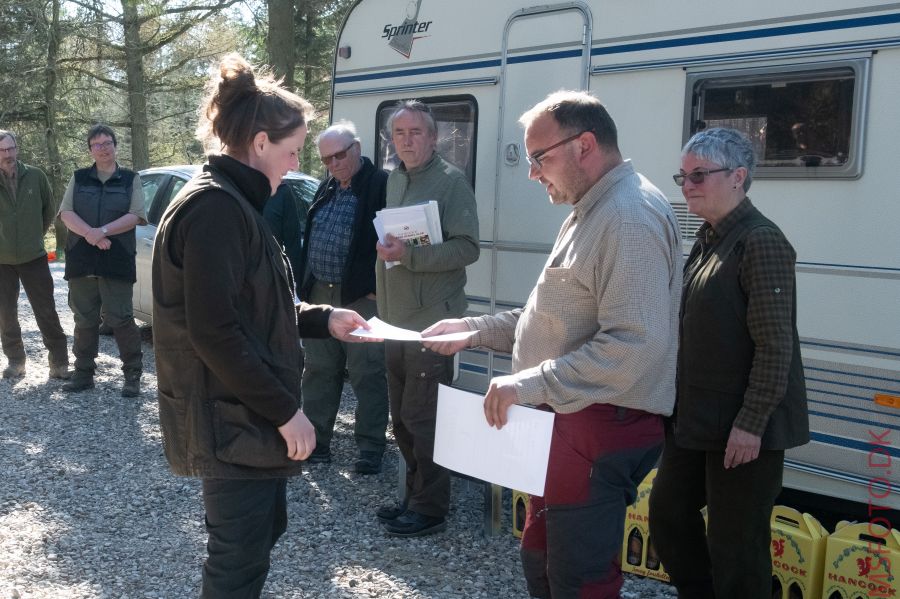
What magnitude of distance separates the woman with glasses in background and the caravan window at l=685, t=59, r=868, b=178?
0.85 m

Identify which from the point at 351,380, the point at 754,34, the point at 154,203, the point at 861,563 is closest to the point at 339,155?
the point at 351,380

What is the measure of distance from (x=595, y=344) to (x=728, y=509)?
39.9 inches

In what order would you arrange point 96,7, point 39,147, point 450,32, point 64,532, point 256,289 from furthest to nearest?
point 39,147 → point 96,7 → point 450,32 → point 64,532 → point 256,289

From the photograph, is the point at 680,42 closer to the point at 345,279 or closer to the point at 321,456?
the point at 345,279

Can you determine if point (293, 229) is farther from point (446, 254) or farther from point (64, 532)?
point (64, 532)

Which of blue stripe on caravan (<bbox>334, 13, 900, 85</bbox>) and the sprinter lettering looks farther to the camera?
the sprinter lettering

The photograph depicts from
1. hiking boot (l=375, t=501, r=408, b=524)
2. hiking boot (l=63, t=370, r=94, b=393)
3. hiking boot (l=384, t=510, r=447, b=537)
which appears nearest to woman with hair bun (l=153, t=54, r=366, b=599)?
hiking boot (l=384, t=510, r=447, b=537)

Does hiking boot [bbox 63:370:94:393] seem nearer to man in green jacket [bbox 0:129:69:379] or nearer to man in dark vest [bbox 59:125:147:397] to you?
man in dark vest [bbox 59:125:147:397]

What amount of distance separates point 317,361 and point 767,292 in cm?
311

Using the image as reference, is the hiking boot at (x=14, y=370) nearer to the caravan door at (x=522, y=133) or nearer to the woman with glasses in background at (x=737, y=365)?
the caravan door at (x=522, y=133)

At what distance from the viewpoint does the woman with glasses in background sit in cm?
263

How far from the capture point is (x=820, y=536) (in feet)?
10.7

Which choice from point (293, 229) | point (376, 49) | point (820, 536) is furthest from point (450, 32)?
point (820, 536)

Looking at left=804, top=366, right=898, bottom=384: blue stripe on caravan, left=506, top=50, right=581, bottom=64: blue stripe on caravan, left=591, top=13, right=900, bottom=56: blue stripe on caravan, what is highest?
left=506, top=50, right=581, bottom=64: blue stripe on caravan
